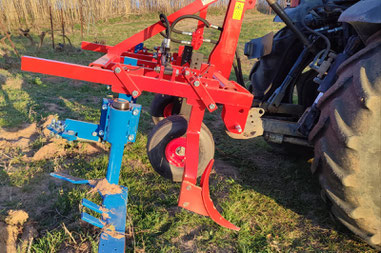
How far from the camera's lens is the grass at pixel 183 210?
2064 mm

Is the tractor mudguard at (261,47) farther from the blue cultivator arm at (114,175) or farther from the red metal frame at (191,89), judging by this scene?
the blue cultivator arm at (114,175)

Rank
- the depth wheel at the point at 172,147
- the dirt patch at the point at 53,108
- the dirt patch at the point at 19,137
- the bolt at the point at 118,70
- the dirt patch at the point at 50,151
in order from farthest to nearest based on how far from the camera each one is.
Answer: the dirt patch at the point at 53,108, the dirt patch at the point at 19,137, the dirt patch at the point at 50,151, the depth wheel at the point at 172,147, the bolt at the point at 118,70

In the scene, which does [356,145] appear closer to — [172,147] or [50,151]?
[172,147]

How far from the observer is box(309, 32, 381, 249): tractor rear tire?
160 centimetres

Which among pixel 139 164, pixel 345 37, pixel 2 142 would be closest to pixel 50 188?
pixel 139 164

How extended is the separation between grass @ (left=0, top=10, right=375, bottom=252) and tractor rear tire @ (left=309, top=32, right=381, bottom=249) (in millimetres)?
536

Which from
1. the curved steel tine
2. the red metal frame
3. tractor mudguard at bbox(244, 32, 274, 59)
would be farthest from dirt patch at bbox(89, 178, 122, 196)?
tractor mudguard at bbox(244, 32, 274, 59)

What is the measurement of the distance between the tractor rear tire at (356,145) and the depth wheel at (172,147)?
92cm

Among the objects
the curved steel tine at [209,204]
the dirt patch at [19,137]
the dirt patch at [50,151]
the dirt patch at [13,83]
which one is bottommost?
the dirt patch at [13,83]

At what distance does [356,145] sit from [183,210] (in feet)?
4.40

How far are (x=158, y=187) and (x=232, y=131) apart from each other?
832 mm

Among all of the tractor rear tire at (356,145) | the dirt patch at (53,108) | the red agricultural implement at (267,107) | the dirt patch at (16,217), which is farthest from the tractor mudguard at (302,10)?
the dirt patch at (53,108)

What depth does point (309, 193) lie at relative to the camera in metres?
2.79

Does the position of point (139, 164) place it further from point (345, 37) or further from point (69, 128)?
point (345, 37)
